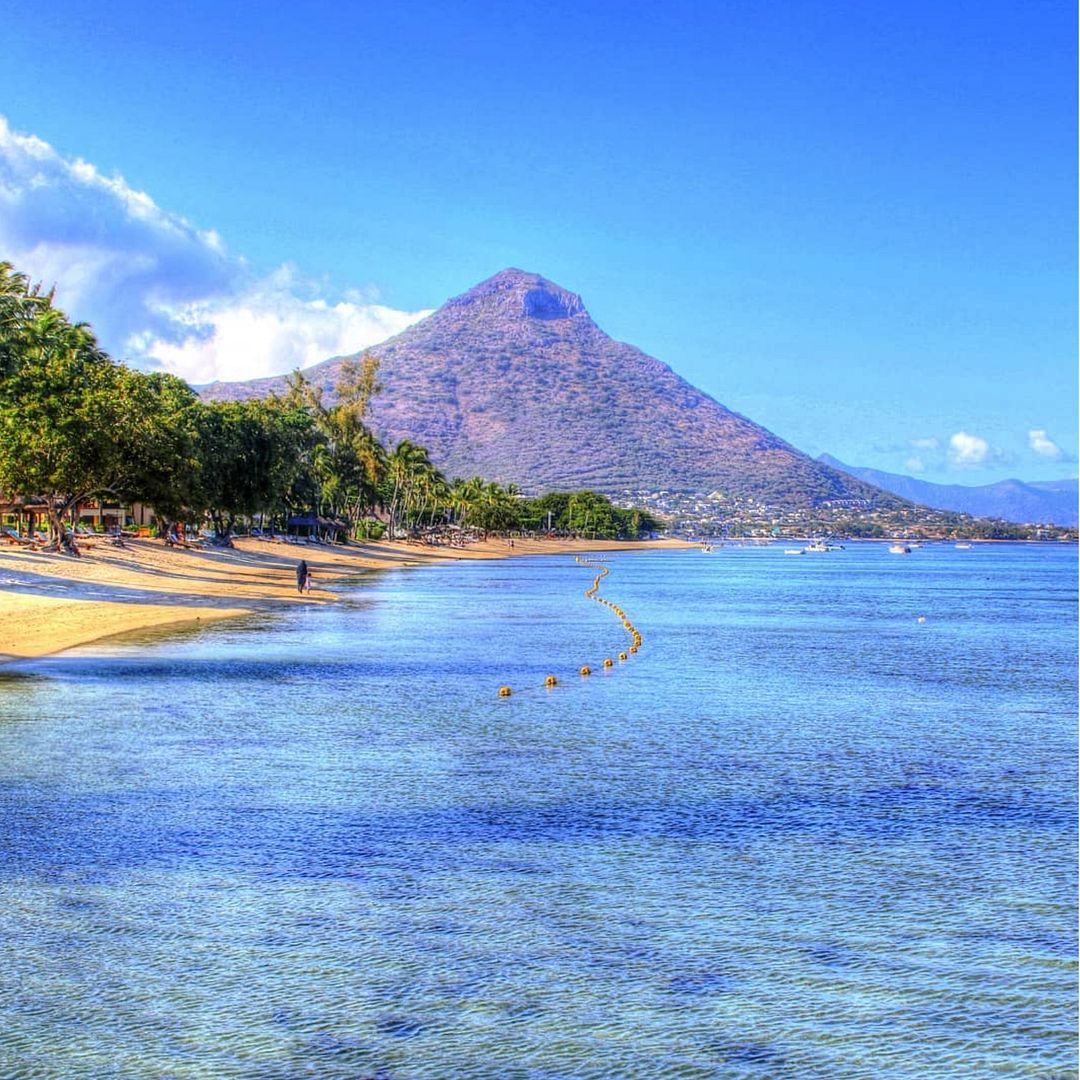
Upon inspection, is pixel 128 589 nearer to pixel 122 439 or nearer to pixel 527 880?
pixel 122 439

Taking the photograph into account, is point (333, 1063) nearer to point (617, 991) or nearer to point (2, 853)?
point (617, 991)

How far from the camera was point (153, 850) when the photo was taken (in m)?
13.4

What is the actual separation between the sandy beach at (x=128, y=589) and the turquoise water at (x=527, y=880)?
11.4 meters

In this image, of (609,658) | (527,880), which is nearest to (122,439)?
(609,658)

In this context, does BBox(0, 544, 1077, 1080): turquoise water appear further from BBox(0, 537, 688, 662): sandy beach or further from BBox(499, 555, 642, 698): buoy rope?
BBox(0, 537, 688, 662): sandy beach

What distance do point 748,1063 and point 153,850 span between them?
7.29m

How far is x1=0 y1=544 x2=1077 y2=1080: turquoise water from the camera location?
28.9 feet

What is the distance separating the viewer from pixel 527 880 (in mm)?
12586

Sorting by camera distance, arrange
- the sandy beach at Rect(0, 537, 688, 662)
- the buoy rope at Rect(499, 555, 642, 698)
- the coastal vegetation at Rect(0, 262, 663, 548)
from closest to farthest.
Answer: the buoy rope at Rect(499, 555, 642, 698), the sandy beach at Rect(0, 537, 688, 662), the coastal vegetation at Rect(0, 262, 663, 548)

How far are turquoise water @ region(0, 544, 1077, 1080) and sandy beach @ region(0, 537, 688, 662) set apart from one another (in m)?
11.4

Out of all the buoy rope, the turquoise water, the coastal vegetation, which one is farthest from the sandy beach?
the buoy rope

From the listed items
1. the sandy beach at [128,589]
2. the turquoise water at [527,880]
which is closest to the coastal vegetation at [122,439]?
the sandy beach at [128,589]

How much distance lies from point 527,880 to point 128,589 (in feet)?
148

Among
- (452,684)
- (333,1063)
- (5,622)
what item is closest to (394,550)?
(5,622)
